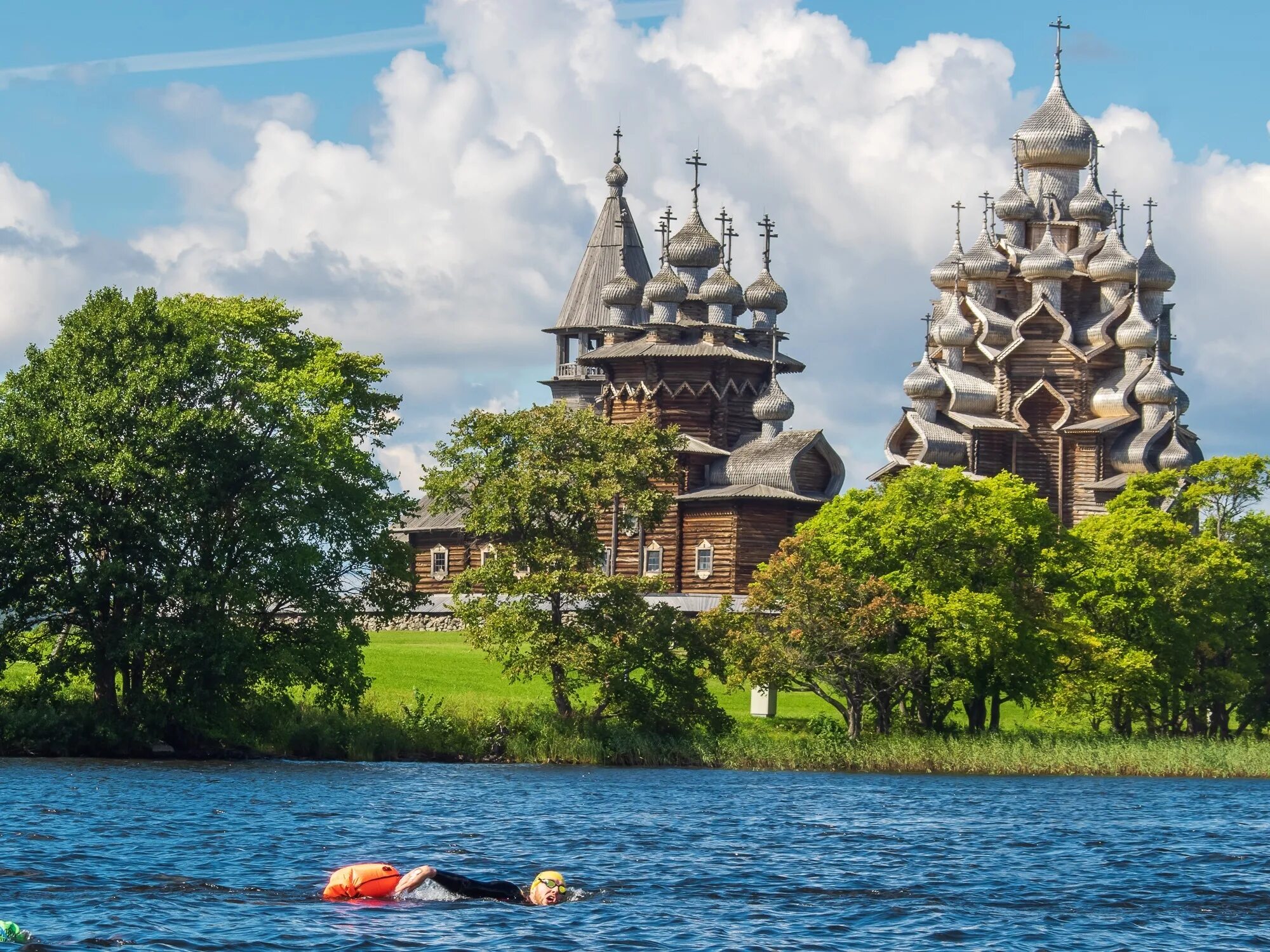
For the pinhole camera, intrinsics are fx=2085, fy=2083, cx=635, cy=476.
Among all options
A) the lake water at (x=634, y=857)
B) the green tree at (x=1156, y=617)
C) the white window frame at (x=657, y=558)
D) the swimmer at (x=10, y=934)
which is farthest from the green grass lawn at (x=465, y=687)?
the swimmer at (x=10, y=934)

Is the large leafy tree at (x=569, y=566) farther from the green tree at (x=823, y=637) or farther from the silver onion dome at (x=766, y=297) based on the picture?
the silver onion dome at (x=766, y=297)

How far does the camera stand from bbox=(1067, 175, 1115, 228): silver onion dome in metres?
106

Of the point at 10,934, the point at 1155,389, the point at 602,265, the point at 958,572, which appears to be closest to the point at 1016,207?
the point at 1155,389

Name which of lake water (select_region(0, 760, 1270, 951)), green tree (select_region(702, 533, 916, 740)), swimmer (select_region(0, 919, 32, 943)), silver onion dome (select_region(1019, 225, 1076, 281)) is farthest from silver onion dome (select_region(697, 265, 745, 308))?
swimmer (select_region(0, 919, 32, 943))

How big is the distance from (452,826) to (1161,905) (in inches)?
553

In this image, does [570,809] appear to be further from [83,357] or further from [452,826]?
[83,357]

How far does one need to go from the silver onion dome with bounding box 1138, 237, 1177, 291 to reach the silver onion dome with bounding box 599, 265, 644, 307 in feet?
82.4

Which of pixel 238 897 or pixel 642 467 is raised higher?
pixel 642 467

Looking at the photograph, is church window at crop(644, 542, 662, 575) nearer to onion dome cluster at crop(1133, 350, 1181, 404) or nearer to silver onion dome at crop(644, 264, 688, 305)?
silver onion dome at crop(644, 264, 688, 305)

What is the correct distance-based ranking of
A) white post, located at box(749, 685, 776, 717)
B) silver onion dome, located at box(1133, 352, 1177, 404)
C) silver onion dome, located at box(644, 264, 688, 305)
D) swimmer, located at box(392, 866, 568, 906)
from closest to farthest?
swimmer, located at box(392, 866, 568, 906), white post, located at box(749, 685, 776, 717), silver onion dome, located at box(644, 264, 688, 305), silver onion dome, located at box(1133, 352, 1177, 404)

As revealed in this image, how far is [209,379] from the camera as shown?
54969mm

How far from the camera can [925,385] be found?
324 ft

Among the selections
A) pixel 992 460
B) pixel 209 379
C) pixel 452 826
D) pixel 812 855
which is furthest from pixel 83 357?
pixel 992 460

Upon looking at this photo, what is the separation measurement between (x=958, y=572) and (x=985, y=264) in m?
46.1
